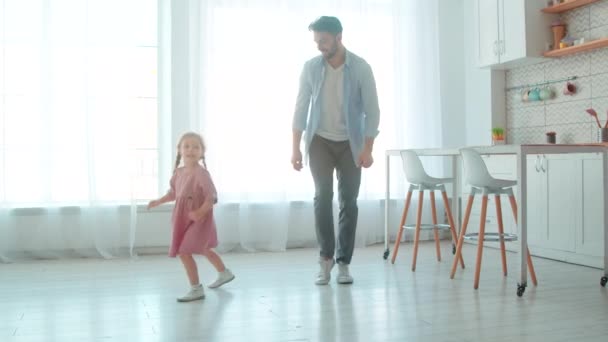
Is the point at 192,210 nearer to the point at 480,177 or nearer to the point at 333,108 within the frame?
the point at 333,108

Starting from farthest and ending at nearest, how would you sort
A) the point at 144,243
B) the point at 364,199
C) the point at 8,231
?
the point at 364,199
the point at 144,243
the point at 8,231

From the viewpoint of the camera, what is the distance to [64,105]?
4430 mm

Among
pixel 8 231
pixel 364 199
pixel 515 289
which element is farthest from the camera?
pixel 364 199

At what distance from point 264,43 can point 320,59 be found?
1.60 meters

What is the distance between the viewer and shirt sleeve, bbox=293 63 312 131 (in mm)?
3363

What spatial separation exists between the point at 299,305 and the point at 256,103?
226 centimetres

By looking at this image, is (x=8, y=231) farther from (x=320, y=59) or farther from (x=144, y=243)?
(x=320, y=59)

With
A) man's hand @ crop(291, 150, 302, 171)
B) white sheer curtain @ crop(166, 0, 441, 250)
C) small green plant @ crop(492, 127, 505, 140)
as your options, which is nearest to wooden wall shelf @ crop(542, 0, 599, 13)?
small green plant @ crop(492, 127, 505, 140)

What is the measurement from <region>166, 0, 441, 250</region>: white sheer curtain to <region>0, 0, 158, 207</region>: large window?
0.43 m

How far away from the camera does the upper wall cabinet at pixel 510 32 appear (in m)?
4.65

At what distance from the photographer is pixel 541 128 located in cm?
495

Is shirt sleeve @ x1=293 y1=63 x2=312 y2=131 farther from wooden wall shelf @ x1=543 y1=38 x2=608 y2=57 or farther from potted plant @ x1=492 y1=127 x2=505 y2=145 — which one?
potted plant @ x1=492 y1=127 x2=505 y2=145

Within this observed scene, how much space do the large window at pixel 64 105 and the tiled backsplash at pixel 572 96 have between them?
3.11m

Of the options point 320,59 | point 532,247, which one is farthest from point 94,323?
point 532,247
